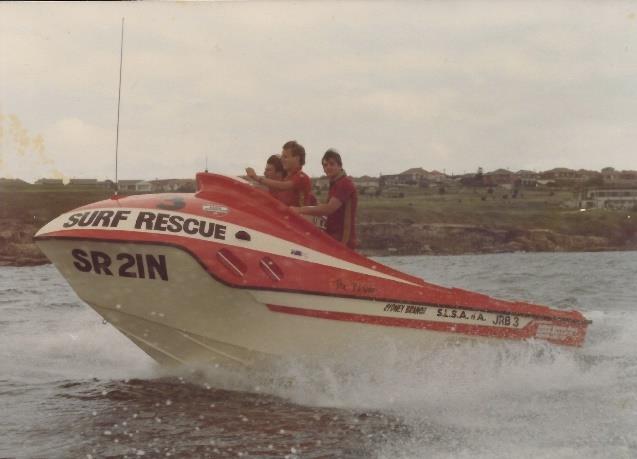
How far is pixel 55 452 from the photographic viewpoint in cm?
495

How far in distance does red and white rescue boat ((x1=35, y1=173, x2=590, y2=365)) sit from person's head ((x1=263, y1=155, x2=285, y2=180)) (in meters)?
0.70

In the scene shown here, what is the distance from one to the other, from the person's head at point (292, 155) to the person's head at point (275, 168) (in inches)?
11.7

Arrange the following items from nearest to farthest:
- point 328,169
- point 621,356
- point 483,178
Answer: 1. point 328,169
2. point 621,356
3. point 483,178

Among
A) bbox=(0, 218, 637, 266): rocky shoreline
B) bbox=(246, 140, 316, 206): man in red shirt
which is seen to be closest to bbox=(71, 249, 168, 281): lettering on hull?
bbox=(246, 140, 316, 206): man in red shirt

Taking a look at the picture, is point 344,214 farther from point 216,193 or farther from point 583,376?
point 583,376

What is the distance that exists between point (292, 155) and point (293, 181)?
261 mm

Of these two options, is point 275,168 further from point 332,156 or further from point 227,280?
point 227,280

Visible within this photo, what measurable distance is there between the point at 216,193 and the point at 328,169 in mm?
1151

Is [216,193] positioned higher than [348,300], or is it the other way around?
[216,193]

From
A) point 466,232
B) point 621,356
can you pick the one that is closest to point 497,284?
point 621,356

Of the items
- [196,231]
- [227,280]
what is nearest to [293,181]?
[196,231]

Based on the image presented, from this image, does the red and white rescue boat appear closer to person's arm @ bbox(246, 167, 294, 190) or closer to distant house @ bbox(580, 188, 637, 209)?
Result: person's arm @ bbox(246, 167, 294, 190)

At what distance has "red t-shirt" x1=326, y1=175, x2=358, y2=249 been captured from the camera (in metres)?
7.12

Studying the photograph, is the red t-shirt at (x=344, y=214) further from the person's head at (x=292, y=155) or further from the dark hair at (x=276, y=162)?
the dark hair at (x=276, y=162)
